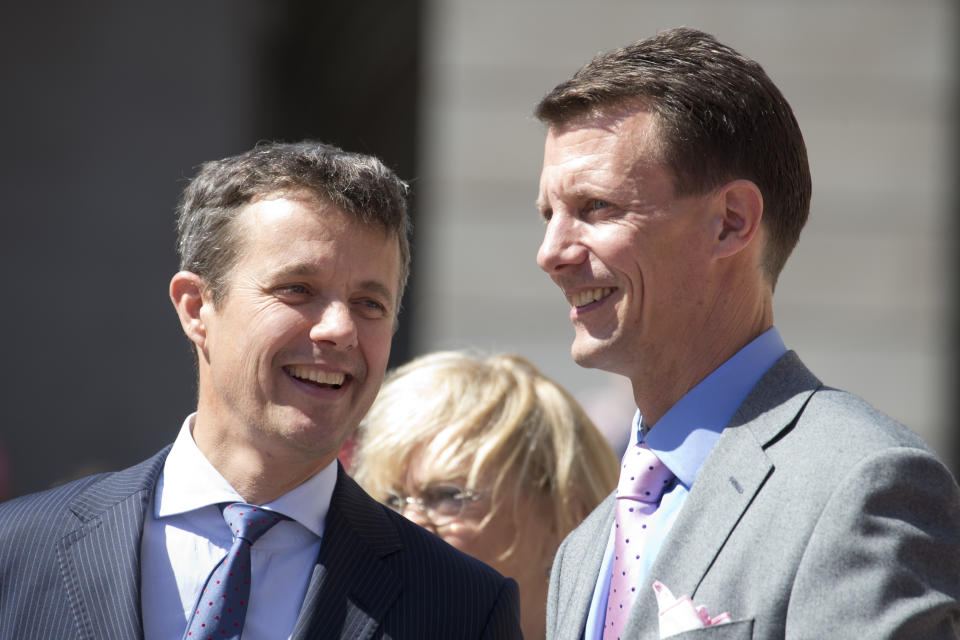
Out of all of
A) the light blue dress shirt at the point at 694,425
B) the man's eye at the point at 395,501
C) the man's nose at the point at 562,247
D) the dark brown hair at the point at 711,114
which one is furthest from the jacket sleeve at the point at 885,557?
the man's eye at the point at 395,501

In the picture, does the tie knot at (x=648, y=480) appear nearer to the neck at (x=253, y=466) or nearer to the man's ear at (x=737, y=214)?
the man's ear at (x=737, y=214)

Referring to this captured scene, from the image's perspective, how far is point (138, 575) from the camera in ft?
7.77

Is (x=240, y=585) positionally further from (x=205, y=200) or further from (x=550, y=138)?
(x=550, y=138)

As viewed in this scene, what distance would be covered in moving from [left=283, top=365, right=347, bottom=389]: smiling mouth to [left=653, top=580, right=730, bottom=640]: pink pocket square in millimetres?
793

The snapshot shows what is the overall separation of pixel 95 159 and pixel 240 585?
7869 millimetres

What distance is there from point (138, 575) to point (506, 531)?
4.18 ft

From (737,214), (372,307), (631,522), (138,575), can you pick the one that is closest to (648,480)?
(631,522)

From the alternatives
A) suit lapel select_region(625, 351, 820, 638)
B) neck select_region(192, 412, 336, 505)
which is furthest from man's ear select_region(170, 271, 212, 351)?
suit lapel select_region(625, 351, 820, 638)

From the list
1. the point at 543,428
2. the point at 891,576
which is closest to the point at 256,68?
the point at 543,428

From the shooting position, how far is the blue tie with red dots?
2.29 meters

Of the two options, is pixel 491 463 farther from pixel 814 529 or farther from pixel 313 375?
pixel 814 529

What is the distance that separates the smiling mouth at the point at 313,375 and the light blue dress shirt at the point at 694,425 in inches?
26.4

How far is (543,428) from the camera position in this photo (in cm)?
349

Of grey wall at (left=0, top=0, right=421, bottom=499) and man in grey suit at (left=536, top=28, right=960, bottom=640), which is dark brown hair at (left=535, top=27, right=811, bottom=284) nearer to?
man in grey suit at (left=536, top=28, right=960, bottom=640)
